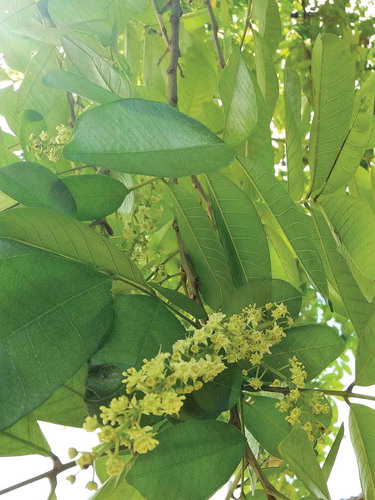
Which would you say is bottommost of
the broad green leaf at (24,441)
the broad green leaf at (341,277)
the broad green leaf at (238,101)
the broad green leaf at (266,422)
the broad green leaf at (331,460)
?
the broad green leaf at (331,460)

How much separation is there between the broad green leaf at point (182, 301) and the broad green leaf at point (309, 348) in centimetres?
7

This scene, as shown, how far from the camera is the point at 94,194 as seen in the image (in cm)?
54

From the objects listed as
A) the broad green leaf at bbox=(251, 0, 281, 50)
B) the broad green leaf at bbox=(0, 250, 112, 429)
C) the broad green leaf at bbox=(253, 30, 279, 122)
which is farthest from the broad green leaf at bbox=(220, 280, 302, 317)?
the broad green leaf at bbox=(251, 0, 281, 50)

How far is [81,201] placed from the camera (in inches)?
21.2

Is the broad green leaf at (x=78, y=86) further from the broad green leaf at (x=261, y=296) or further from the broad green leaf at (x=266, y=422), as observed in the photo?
the broad green leaf at (x=266, y=422)

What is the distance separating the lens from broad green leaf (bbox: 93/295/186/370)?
0.47 meters

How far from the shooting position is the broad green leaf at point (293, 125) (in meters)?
0.62

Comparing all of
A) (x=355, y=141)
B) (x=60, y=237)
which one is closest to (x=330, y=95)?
(x=355, y=141)

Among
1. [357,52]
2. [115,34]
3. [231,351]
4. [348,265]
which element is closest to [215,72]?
[115,34]

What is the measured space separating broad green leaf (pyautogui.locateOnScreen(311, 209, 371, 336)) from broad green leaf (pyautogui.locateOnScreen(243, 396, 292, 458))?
0.11 m

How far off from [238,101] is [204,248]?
5.6 inches

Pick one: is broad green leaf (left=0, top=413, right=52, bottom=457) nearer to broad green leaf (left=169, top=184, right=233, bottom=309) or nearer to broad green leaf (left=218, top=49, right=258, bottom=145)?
broad green leaf (left=169, top=184, right=233, bottom=309)

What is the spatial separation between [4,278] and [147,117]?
0.51 ft

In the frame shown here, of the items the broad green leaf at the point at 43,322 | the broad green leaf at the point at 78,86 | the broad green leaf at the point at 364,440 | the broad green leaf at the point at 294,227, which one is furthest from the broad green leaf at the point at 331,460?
the broad green leaf at the point at 78,86
